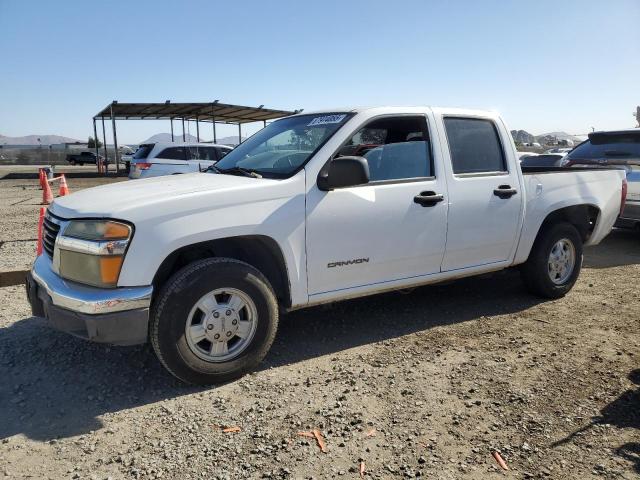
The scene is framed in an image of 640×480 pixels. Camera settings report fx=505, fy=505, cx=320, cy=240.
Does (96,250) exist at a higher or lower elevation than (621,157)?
lower

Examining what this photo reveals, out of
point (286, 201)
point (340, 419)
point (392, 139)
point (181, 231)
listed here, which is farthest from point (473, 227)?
point (181, 231)

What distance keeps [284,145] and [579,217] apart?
11.0ft

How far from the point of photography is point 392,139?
429 centimetres

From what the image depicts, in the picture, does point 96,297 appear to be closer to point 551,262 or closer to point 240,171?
point 240,171

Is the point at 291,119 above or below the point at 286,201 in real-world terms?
above

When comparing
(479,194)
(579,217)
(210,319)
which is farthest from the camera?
(579,217)

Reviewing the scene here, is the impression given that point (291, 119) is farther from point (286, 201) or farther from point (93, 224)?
point (93, 224)

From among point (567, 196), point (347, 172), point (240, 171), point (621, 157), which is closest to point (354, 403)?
point (347, 172)

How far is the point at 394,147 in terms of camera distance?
4105 millimetres

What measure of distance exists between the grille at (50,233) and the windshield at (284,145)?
1.36 m

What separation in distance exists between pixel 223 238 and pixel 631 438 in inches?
104

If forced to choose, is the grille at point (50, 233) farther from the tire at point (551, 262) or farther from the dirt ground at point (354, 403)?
the tire at point (551, 262)

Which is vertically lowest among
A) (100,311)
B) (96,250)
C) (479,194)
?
(100,311)

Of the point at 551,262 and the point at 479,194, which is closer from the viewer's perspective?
the point at 479,194
